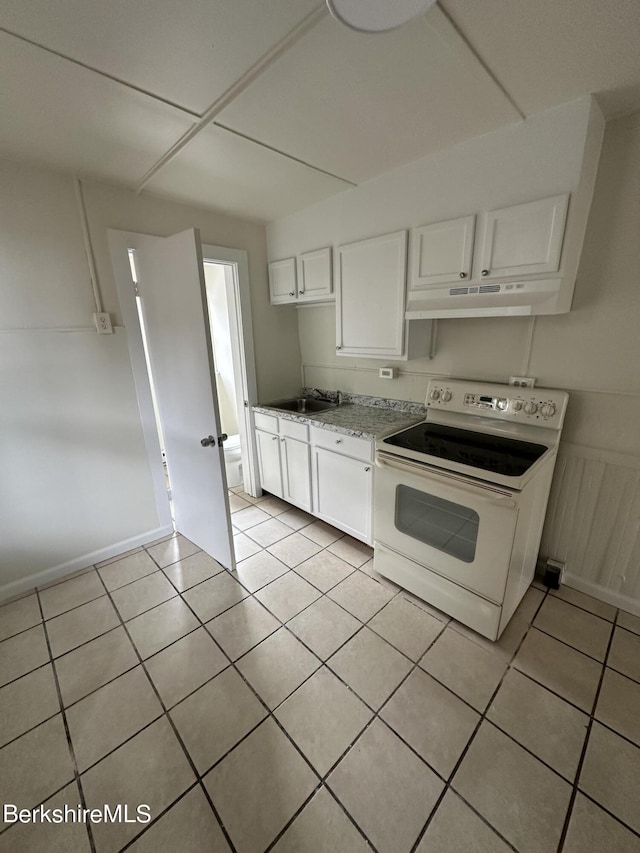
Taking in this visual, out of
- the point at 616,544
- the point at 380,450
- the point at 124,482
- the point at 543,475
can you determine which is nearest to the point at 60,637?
the point at 124,482

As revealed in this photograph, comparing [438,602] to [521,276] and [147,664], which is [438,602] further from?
[521,276]

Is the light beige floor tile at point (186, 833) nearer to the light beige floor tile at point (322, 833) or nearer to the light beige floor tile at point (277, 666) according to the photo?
the light beige floor tile at point (322, 833)

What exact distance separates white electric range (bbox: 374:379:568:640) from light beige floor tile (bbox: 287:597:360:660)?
1.19ft

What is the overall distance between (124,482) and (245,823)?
1.86 m

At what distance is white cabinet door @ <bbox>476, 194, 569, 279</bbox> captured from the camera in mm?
1414

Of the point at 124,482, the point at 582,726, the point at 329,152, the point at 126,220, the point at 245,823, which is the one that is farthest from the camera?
the point at 124,482

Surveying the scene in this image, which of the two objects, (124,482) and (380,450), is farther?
(124,482)

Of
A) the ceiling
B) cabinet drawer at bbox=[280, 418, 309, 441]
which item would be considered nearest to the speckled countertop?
cabinet drawer at bbox=[280, 418, 309, 441]

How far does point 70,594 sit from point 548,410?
2.86m

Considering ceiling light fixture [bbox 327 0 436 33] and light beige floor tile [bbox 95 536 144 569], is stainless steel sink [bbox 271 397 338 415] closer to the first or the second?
light beige floor tile [bbox 95 536 144 569]

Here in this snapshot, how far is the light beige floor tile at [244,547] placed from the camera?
2299 mm

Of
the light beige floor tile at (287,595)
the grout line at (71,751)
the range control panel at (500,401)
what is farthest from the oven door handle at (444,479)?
the grout line at (71,751)

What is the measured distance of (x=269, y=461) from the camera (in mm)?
2803

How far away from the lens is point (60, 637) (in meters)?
1.73
